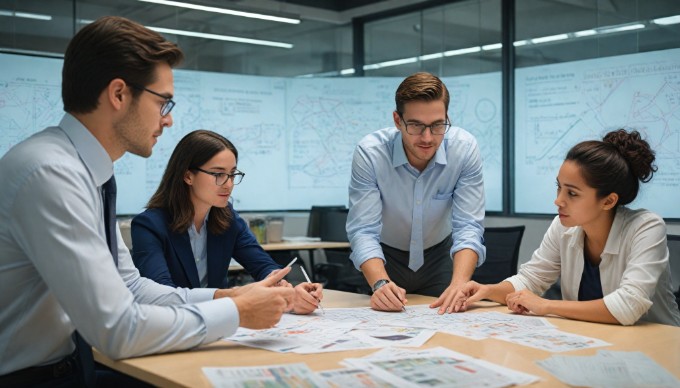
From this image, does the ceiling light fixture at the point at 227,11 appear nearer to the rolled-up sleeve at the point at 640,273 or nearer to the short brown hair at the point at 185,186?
the short brown hair at the point at 185,186

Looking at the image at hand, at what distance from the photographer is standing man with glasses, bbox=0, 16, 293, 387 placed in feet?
4.66

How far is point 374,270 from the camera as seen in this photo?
8.05ft

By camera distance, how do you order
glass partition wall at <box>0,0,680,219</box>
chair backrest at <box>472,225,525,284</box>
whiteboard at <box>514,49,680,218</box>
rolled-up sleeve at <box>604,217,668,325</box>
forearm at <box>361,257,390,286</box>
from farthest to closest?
glass partition wall at <box>0,0,680,219</box>
whiteboard at <box>514,49,680,218</box>
chair backrest at <box>472,225,525,284</box>
forearm at <box>361,257,390,286</box>
rolled-up sleeve at <box>604,217,668,325</box>

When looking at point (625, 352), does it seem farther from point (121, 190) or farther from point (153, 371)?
point (121, 190)

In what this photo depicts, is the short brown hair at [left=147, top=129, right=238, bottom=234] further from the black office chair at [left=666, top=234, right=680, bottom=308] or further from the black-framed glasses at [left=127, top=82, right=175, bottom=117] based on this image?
the black office chair at [left=666, top=234, right=680, bottom=308]

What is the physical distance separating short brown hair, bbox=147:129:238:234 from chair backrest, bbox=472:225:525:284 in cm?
174

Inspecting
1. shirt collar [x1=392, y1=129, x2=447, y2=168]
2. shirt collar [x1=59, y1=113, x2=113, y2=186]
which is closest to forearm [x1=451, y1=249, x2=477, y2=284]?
shirt collar [x1=392, y1=129, x2=447, y2=168]

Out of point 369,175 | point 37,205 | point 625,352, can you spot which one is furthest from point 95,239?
point 369,175

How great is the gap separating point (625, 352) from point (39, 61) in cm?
484

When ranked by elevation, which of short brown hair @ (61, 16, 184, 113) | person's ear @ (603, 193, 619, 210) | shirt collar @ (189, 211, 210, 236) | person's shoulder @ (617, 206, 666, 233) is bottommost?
shirt collar @ (189, 211, 210, 236)

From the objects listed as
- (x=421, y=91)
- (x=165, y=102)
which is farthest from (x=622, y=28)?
(x=165, y=102)

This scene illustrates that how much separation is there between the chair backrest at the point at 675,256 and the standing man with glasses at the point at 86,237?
216cm

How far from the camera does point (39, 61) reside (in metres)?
5.22

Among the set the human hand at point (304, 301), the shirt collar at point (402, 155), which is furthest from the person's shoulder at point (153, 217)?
the shirt collar at point (402, 155)
